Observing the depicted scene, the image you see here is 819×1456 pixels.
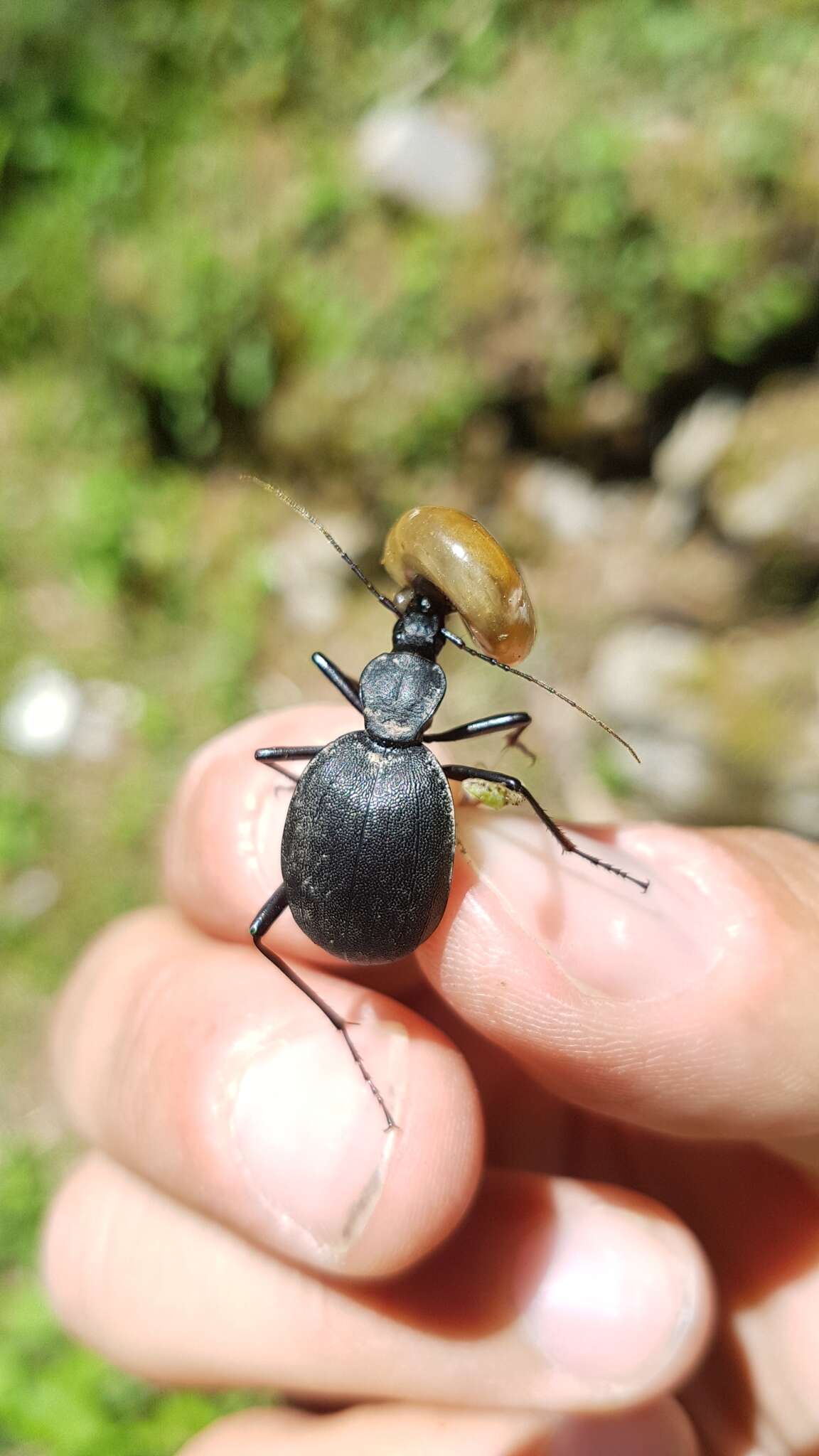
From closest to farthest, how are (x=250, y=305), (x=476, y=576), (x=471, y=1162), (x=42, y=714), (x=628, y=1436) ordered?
(x=476, y=576)
(x=471, y=1162)
(x=628, y=1436)
(x=250, y=305)
(x=42, y=714)

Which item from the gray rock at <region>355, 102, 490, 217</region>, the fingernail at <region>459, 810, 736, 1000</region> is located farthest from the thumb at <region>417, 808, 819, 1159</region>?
the gray rock at <region>355, 102, 490, 217</region>

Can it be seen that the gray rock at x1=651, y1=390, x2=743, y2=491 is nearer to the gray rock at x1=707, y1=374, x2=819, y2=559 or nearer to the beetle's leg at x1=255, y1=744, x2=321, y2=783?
the gray rock at x1=707, y1=374, x2=819, y2=559

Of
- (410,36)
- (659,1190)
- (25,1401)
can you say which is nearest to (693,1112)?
(659,1190)

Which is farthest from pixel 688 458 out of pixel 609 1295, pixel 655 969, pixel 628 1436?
pixel 628 1436

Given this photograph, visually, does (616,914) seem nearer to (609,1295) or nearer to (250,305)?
(609,1295)

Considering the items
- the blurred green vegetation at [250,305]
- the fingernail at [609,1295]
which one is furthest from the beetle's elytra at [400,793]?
the blurred green vegetation at [250,305]

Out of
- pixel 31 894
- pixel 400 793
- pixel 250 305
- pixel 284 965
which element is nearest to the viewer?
pixel 400 793

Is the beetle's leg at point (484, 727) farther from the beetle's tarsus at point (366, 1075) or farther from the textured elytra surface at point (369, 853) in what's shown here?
the beetle's tarsus at point (366, 1075)
